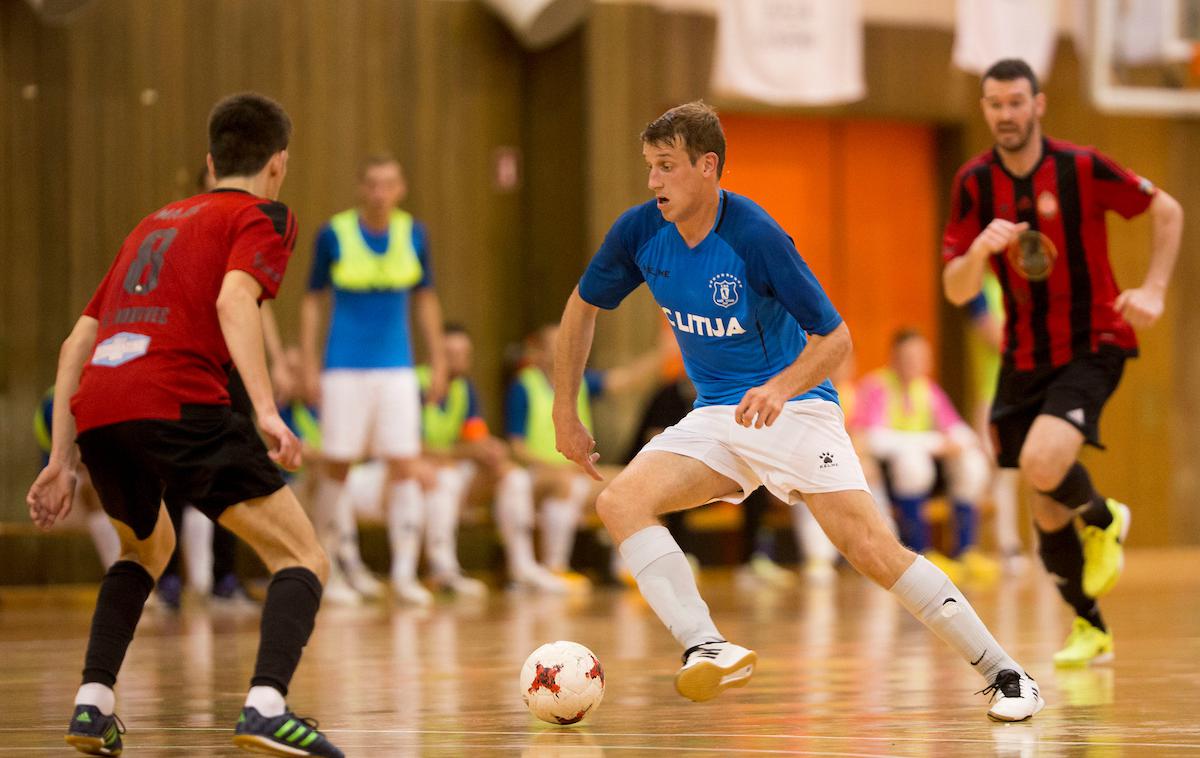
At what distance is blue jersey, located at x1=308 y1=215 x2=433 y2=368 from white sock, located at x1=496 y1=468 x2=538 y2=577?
5.18 feet

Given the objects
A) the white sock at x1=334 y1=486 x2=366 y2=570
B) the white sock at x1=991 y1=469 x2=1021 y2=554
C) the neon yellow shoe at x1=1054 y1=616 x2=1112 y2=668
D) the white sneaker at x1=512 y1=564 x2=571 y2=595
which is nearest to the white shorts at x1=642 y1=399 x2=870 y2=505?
the neon yellow shoe at x1=1054 y1=616 x2=1112 y2=668

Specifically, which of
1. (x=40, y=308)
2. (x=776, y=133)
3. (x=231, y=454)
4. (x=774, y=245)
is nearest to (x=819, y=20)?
(x=776, y=133)

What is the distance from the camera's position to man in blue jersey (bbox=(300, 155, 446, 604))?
9.72 metres

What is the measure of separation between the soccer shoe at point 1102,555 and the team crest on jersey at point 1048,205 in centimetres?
110

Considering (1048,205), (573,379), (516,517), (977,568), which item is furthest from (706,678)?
(977,568)

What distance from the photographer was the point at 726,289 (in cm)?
479

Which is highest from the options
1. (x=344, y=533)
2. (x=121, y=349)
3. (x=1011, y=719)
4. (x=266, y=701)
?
(x=121, y=349)

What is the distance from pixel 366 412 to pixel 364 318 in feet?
1.81

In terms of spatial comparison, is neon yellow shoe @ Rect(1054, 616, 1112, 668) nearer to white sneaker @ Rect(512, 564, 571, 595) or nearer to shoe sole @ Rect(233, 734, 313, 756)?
shoe sole @ Rect(233, 734, 313, 756)

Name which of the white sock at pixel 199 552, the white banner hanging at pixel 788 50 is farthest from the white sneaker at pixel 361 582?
the white banner hanging at pixel 788 50

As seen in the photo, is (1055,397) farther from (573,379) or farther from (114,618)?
(114,618)

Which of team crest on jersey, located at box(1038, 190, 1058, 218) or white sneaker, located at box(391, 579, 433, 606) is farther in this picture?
white sneaker, located at box(391, 579, 433, 606)

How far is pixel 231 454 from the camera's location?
416 centimetres

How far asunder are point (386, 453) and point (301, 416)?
134 centimetres
